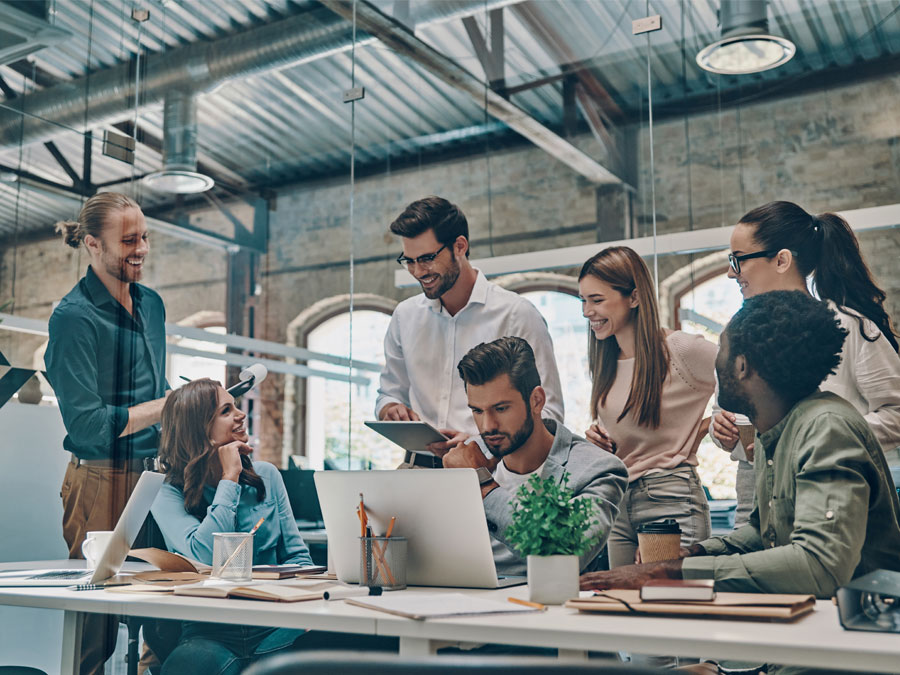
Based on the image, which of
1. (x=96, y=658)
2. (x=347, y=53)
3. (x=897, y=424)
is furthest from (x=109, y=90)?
(x=897, y=424)

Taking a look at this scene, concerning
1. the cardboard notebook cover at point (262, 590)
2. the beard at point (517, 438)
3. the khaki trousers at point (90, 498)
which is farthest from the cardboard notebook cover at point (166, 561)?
the khaki trousers at point (90, 498)

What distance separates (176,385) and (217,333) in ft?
1.17

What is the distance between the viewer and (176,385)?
195 inches

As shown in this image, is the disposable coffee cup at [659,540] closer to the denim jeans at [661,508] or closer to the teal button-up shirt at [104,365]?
the denim jeans at [661,508]

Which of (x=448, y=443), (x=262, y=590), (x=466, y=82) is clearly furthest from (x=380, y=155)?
(x=262, y=590)

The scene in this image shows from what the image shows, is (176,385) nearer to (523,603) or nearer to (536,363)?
(536,363)

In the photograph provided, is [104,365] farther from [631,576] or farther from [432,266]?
[631,576]

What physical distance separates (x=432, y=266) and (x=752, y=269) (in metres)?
1.55

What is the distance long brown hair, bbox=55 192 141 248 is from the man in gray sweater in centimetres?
216

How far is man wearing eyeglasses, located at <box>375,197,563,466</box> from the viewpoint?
426cm

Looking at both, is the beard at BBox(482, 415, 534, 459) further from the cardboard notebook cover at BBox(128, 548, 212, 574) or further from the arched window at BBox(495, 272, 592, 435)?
the cardboard notebook cover at BBox(128, 548, 212, 574)

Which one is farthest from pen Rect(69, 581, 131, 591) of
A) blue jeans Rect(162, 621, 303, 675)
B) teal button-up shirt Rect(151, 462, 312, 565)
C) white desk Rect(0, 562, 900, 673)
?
teal button-up shirt Rect(151, 462, 312, 565)

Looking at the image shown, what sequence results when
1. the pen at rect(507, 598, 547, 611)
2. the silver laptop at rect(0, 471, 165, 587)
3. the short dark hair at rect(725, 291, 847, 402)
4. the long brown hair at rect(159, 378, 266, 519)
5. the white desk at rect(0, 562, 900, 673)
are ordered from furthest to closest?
the long brown hair at rect(159, 378, 266, 519), the silver laptop at rect(0, 471, 165, 587), the short dark hair at rect(725, 291, 847, 402), the pen at rect(507, 598, 547, 611), the white desk at rect(0, 562, 900, 673)

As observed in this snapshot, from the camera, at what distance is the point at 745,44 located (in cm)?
390
